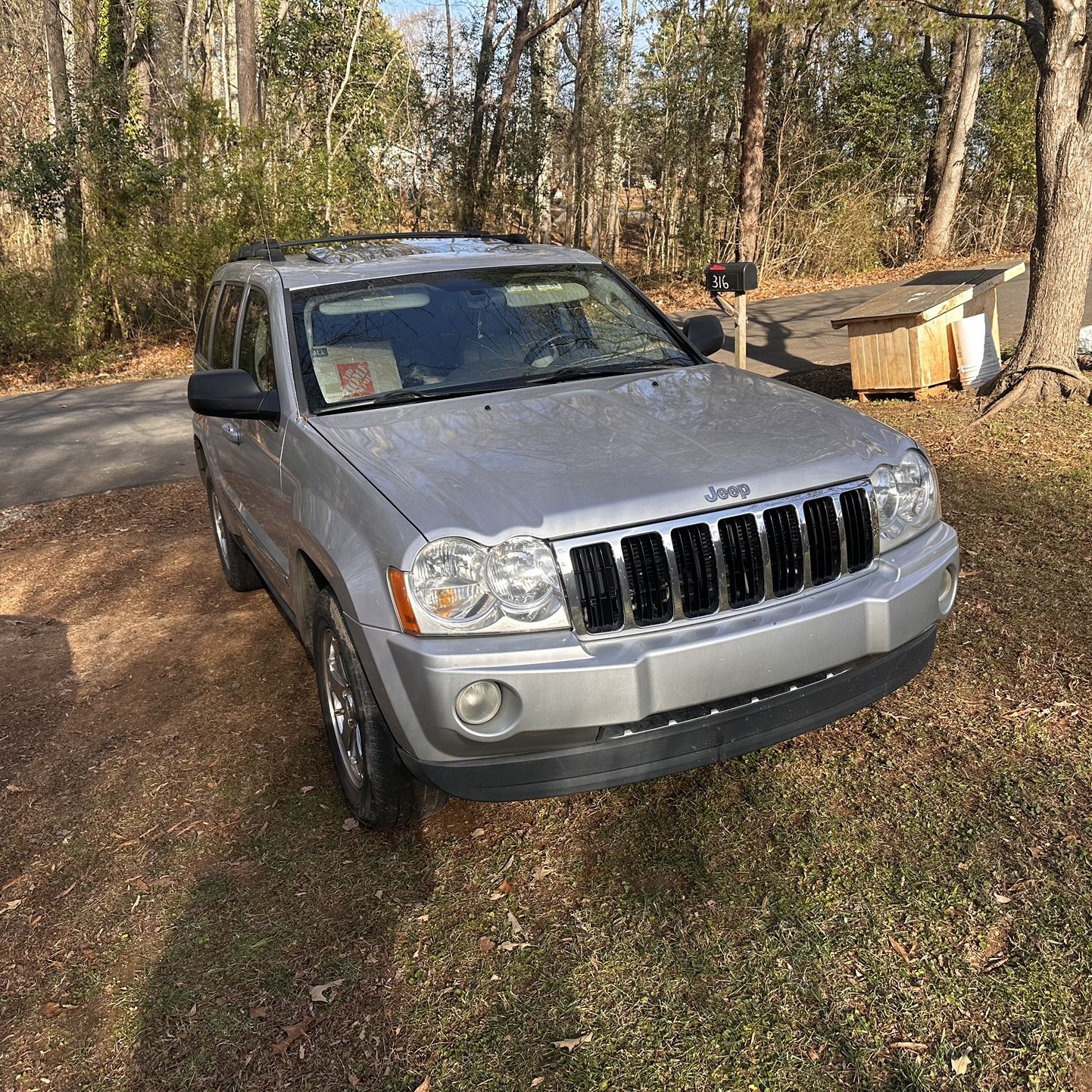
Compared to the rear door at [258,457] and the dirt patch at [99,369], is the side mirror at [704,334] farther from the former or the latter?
the dirt patch at [99,369]

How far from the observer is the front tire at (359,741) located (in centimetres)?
318

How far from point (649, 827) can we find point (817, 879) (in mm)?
575

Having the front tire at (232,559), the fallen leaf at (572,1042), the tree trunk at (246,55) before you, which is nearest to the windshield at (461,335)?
the front tire at (232,559)

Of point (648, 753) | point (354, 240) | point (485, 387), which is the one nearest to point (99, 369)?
point (354, 240)

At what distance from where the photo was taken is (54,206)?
17.4m

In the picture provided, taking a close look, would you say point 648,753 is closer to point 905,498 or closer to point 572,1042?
point 572,1042

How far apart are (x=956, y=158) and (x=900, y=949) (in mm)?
20954

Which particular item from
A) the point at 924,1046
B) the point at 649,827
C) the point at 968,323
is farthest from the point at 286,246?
the point at 968,323

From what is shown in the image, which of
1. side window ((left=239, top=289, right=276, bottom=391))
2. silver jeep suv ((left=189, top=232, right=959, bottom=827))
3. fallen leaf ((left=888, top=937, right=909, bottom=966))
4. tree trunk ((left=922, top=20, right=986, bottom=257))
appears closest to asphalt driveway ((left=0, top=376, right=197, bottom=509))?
side window ((left=239, top=289, right=276, bottom=391))

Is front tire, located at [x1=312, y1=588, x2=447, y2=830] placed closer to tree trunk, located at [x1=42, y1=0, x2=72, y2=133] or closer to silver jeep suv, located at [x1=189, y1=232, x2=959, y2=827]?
silver jeep suv, located at [x1=189, y1=232, x2=959, y2=827]

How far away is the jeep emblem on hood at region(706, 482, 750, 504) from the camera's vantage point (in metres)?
2.94

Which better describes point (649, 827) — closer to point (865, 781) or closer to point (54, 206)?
point (865, 781)

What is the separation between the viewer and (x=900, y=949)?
9.12ft

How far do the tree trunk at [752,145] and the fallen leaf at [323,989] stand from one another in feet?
52.5
